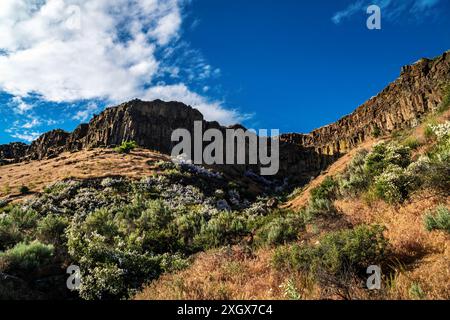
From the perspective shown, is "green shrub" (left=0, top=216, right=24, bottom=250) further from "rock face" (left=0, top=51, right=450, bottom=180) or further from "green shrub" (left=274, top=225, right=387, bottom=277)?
"rock face" (left=0, top=51, right=450, bottom=180)

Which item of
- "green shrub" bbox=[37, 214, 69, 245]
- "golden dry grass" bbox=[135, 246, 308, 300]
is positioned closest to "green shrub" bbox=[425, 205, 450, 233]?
"golden dry grass" bbox=[135, 246, 308, 300]

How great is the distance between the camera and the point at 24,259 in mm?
9820

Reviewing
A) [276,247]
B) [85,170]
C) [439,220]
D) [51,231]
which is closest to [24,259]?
[51,231]

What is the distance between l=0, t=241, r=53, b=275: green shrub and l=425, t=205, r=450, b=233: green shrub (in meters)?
10.4

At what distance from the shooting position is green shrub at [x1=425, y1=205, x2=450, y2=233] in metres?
7.50

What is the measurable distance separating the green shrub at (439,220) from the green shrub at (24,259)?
34.2 ft

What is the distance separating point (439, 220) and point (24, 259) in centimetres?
1082

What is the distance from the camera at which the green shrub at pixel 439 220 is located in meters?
7.50

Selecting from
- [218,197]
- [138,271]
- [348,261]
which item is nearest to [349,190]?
[348,261]

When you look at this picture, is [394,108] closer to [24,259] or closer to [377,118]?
[377,118]

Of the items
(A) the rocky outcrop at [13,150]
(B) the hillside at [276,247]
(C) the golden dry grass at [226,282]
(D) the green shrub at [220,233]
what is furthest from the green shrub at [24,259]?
(A) the rocky outcrop at [13,150]

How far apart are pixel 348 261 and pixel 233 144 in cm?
8756
